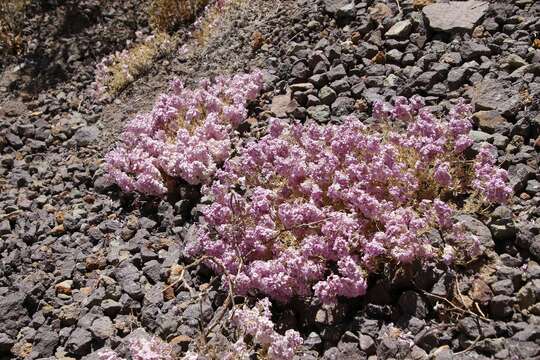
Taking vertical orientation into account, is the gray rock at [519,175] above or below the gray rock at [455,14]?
below

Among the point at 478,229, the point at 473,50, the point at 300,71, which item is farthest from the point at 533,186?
the point at 300,71

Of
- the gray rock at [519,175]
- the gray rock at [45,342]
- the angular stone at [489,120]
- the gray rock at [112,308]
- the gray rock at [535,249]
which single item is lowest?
the gray rock at [45,342]

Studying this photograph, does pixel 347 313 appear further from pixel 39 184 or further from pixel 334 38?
pixel 39 184

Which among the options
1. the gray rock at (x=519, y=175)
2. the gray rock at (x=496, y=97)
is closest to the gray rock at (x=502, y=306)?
the gray rock at (x=519, y=175)

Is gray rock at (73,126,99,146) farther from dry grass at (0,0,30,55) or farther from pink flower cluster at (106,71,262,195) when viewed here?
dry grass at (0,0,30,55)

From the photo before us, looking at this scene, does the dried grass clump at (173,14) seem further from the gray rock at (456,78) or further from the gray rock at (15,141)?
the gray rock at (456,78)

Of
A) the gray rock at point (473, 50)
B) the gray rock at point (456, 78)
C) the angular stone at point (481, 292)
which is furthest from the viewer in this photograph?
the gray rock at point (473, 50)

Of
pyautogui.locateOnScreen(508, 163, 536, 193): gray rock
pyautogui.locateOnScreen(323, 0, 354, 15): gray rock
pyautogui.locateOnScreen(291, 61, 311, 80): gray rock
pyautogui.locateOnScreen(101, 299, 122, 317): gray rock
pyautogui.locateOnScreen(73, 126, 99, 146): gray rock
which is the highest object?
pyautogui.locateOnScreen(323, 0, 354, 15): gray rock

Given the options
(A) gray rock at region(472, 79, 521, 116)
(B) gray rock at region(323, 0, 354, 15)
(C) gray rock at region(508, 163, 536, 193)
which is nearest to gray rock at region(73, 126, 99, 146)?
(B) gray rock at region(323, 0, 354, 15)
